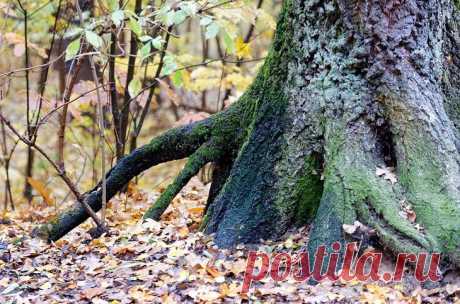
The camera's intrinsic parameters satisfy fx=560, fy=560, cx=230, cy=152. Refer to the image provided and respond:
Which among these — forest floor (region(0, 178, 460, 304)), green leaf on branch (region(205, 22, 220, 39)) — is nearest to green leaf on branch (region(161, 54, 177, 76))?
green leaf on branch (region(205, 22, 220, 39))

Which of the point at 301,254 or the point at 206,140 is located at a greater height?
the point at 206,140

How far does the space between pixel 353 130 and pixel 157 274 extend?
62.2 inches

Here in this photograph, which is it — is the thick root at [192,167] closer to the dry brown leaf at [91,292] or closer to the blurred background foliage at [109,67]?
the blurred background foliage at [109,67]

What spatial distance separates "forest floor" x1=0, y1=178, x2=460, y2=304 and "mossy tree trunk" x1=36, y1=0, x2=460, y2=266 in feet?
0.73

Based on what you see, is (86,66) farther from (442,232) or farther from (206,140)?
(442,232)

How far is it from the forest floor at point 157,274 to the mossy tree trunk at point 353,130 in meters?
0.22

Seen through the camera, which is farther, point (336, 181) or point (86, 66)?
point (86, 66)

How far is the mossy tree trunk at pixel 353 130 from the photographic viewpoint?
3424 millimetres

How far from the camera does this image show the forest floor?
125 inches

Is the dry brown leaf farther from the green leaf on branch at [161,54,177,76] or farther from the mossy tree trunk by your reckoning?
the green leaf on branch at [161,54,177,76]

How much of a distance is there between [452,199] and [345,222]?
25.2 inches

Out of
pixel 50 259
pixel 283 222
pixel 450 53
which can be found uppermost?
pixel 450 53

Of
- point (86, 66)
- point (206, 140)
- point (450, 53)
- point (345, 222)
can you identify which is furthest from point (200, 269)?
point (86, 66)

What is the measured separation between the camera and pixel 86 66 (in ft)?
31.2
